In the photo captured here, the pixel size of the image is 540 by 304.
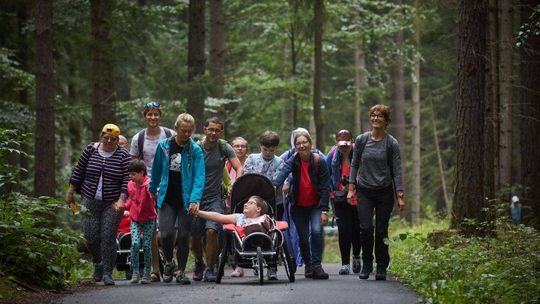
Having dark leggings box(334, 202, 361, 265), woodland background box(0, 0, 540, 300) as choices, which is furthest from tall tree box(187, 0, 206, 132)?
dark leggings box(334, 202, 361, 265)

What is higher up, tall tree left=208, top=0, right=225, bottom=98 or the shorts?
tall tree left=208, top=0, right=225, bottom=98

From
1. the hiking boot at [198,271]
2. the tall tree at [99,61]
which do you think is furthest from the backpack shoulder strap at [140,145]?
the tall tree at [99,61]

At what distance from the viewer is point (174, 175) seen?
40.8ft

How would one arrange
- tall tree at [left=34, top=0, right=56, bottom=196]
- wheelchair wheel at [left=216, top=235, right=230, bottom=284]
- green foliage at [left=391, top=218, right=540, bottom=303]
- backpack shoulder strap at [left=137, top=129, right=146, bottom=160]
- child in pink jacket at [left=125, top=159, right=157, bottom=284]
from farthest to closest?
tall tree at [left=34, top=0, right=56, bottom=196] → backpack shoulder strap at [left=137, top=129, right=146, bottom=160] → child in pink jacket at [left=125, top=159, right=157, bottom=284] → wheelchair wheel at [left=216, top=235, right=230, bottom=284] → green foliage at [left=391, top=218, right=540, bottom=303]

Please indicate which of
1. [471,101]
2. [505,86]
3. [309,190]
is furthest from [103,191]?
[505,86]

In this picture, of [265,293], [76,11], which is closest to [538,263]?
[265,293]

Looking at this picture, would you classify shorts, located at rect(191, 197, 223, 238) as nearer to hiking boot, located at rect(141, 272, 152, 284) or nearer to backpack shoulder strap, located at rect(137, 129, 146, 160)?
hiking boot, located at rect(141, 272, 152, 284)

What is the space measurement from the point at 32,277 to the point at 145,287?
158 centimetres

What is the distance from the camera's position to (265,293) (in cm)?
1069

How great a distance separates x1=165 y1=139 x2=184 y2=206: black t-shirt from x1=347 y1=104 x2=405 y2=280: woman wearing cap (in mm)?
2317

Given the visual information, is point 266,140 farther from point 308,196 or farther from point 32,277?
point 32,277

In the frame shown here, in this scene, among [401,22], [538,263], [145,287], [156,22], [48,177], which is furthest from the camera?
[401,22]

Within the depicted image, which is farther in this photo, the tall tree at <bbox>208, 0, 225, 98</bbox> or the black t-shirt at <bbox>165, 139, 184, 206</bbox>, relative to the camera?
the tall tree at <bbox>208, 0, 225, 98</bbox>

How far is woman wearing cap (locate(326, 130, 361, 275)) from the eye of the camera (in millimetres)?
14664
